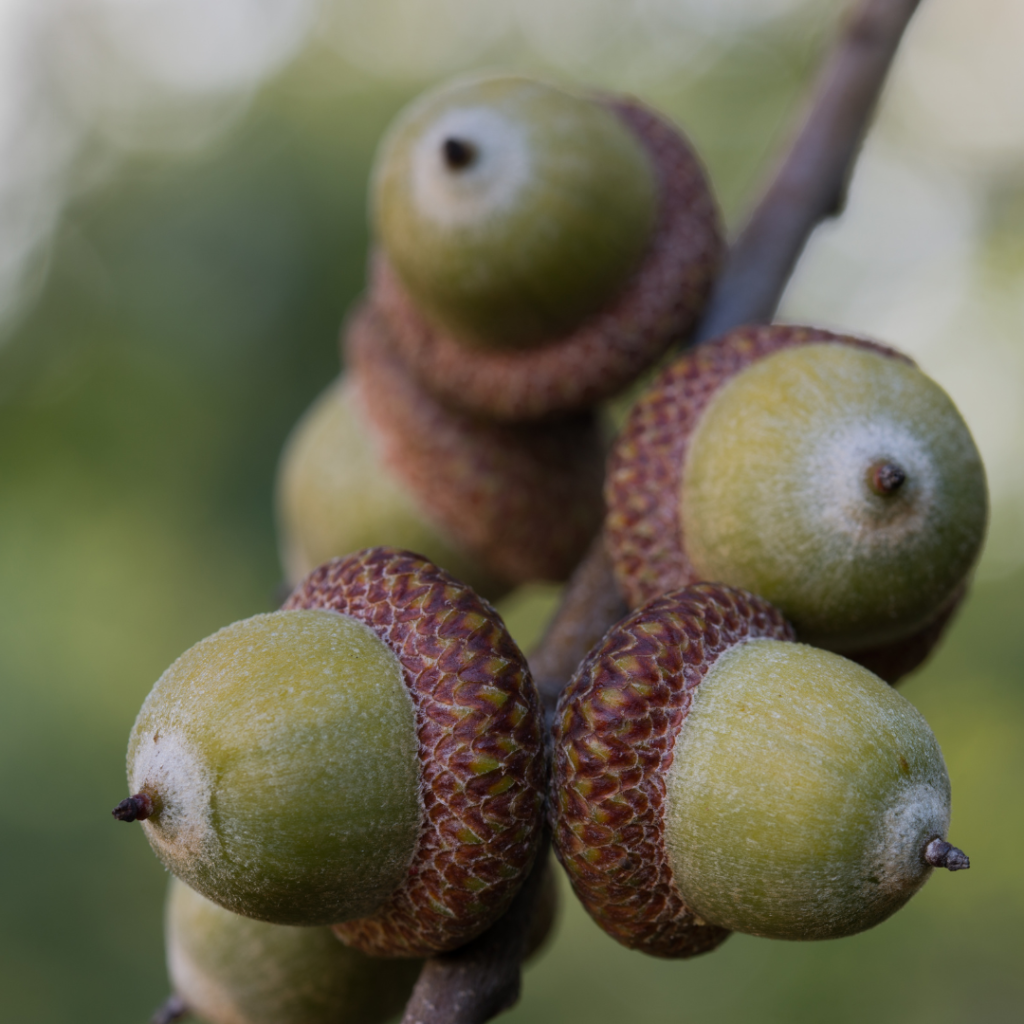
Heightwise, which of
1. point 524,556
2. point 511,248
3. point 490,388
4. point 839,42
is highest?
point 839,42

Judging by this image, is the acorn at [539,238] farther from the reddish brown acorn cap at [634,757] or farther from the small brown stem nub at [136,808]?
the small brown stem nub at [136,808]

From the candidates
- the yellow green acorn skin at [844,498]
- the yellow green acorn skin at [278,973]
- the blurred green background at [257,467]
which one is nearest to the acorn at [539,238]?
the yellow green acorn skin at [844,498]

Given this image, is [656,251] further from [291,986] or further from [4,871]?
[4,871]

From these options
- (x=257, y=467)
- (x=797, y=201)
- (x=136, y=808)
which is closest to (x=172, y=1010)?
(x=136, y=808)

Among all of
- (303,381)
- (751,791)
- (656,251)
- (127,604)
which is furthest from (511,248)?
(303,381)

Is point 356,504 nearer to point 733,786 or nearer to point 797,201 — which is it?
point 797,201

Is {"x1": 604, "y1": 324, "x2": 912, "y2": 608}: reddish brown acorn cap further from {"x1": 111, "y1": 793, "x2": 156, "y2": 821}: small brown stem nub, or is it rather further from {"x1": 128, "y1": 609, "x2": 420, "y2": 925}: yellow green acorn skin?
{"x1": 111, "y1": 793, "x2": 156, "y2": 821}: small brown stem nub
